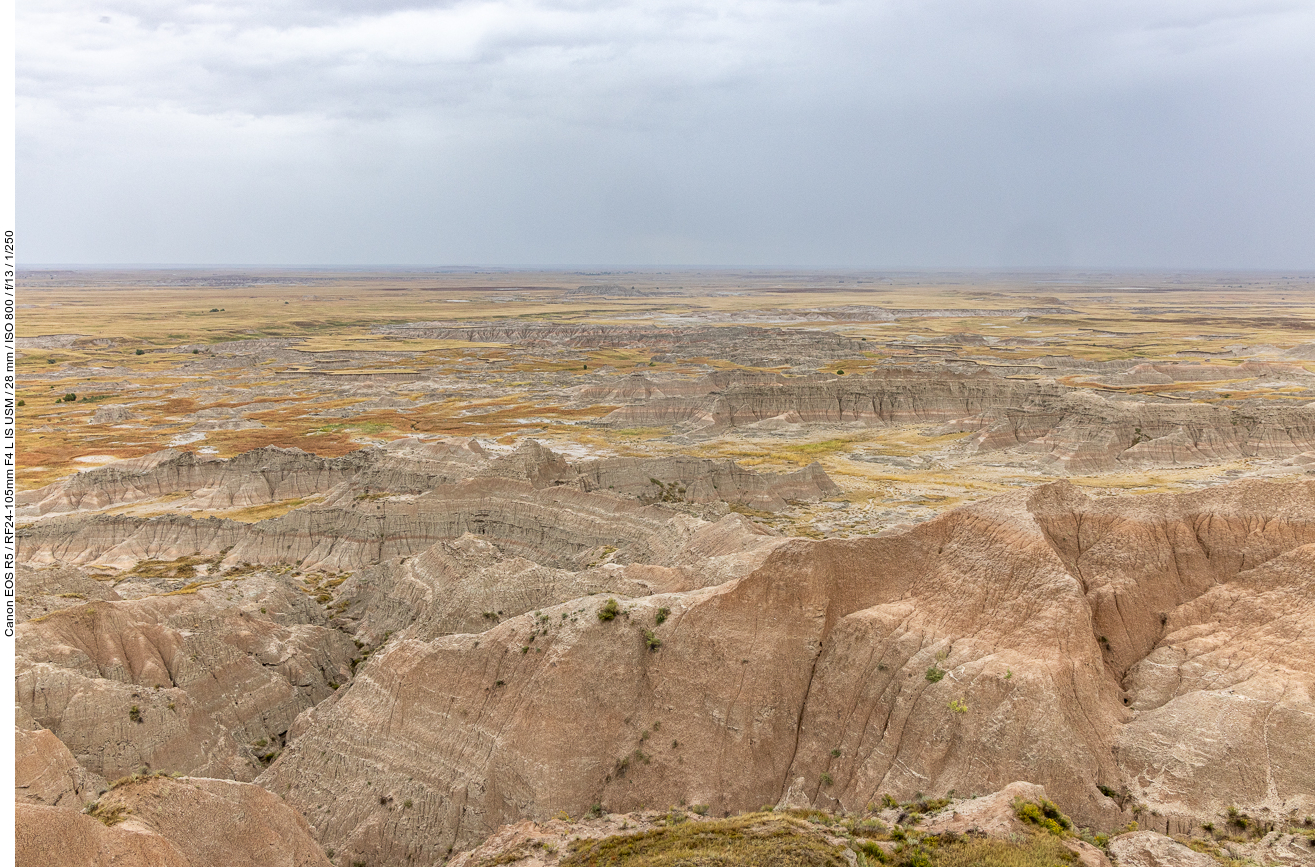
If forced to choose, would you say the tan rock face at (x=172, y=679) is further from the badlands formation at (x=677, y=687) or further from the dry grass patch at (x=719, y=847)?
the dry grass patch at (x=719, y=847)

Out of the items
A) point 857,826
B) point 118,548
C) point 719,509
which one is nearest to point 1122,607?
point 857,826

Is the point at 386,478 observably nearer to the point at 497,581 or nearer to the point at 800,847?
the point at 497,581

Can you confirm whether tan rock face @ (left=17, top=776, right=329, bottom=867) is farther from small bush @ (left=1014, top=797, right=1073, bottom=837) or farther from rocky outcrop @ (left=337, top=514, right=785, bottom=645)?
small bush @ (left=1014, top=797, right=1073, bottom=837)

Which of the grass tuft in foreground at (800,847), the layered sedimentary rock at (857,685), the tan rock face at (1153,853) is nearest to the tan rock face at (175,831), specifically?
the layered sedimentary rock at (857,685)

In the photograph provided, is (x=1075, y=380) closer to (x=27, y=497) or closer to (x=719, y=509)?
(x=719, y=509)

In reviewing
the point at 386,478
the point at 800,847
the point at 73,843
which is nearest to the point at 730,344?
the point at 386,478

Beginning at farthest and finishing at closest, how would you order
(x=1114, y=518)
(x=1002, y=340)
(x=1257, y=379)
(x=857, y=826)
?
(x=1002, y=340), (x=1257, y=379), (x=1114, y=518), (x=857, y=826)

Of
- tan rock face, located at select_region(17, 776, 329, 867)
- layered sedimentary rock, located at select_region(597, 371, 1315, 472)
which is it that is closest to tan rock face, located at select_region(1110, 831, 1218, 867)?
tan rock face, located at select_region(17, 776, 329, 867)
